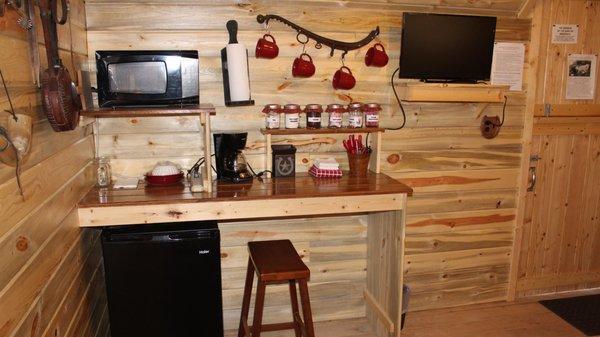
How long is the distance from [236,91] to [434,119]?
4.09 ft

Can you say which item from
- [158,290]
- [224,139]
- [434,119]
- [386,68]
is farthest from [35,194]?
[434,119]

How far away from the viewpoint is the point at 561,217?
315 centimetres

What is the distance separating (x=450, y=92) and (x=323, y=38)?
811 millimetres

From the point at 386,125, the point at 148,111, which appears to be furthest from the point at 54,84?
the point at 386,125

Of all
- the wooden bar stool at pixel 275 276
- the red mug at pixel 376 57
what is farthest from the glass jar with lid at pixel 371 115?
the wooden bar stool at pixel 275 276

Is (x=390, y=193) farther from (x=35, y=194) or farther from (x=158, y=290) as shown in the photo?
(x=35, y=194)

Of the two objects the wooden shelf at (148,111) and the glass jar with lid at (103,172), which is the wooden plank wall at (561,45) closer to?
the wooden shelf at (148,111)

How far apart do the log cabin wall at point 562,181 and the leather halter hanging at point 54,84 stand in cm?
267

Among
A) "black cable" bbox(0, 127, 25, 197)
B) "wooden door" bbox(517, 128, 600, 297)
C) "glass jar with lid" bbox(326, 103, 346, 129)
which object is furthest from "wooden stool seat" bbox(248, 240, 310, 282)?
"wooden door" bbox(517, 128, 600, 297)

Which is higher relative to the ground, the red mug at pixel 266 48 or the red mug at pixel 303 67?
the red mug at pixel 266 48

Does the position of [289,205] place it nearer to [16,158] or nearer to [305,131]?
[305,131]

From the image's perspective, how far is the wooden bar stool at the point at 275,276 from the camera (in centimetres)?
206

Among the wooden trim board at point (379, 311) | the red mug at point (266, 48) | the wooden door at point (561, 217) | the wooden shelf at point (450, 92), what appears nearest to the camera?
the red mug at point (266, 48)

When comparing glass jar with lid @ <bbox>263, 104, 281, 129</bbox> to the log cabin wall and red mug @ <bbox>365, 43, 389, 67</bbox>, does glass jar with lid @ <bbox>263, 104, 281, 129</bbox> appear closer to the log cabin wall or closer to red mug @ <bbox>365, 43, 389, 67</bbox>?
red mug @ <bbox>365, 43, 389, 67</bbox>
